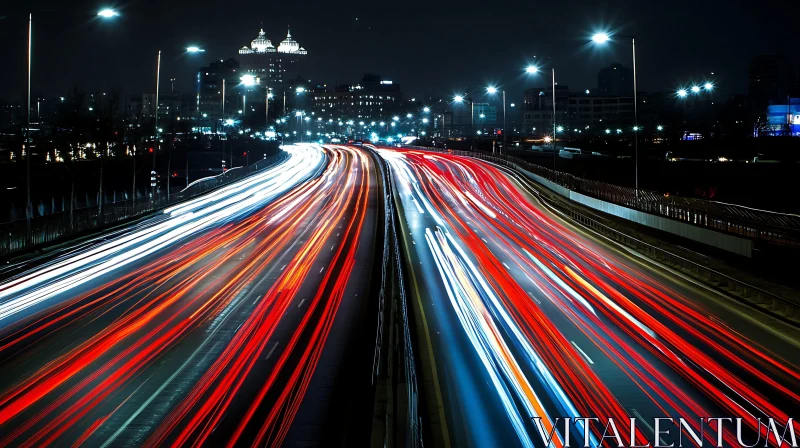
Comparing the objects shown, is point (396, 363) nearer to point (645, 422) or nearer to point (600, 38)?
point (645, 422)

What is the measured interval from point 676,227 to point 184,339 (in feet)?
73.9

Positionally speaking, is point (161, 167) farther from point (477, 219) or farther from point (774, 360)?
point (774, 360)

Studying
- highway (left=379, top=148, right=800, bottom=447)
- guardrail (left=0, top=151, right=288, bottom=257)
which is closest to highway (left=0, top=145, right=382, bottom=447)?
guardrail (left=0, top=151, right=288, bottom=257)

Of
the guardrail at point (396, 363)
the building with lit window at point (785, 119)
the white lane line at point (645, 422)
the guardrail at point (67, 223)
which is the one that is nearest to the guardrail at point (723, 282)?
the white lane line at point (645, 422)

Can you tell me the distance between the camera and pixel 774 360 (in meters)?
15.8

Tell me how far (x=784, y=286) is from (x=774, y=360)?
6.72 meters

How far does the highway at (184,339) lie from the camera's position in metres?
11.8

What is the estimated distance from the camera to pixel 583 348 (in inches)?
647

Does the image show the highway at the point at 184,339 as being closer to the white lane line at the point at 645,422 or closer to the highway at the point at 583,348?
the highway at the point at 583,348

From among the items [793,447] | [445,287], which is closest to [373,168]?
[445,287]

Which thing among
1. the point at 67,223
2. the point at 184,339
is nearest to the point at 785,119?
the point at 67,223

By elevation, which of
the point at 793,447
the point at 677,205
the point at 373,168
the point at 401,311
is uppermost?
the point at 373,168

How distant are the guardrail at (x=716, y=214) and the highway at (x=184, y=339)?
13.6m

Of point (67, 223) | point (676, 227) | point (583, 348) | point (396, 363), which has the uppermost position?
point (67, 223)
